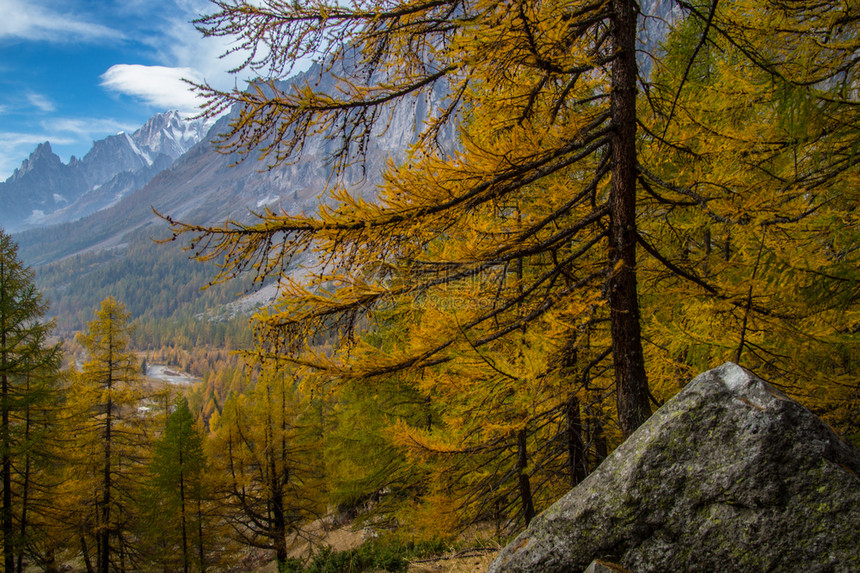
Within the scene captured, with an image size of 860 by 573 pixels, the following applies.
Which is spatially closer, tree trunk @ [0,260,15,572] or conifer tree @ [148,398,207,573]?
tree trunk @ [0,260,15,572]

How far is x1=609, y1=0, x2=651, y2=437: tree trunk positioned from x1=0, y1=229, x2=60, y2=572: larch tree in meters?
15.2

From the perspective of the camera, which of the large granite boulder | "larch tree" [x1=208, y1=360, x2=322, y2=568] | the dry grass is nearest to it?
the large granite boulder

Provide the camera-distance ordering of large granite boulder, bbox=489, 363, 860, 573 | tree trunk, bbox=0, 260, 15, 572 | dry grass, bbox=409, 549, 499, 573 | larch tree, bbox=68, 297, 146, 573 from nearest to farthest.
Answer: large granite boulder, bbox=489, 363, 860, 573, dry grass, bbox=409, 549, 499, 573, tree trunk, bbox=0, 260, 15, 572, larch tree, bbox=68, 297, 146, 573

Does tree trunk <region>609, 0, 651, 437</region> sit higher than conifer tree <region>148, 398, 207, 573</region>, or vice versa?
tree trunk <region>609, 0, 651, 437</region>

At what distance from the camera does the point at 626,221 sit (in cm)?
318

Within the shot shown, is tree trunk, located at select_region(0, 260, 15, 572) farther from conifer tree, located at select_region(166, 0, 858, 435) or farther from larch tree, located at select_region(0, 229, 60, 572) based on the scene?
conifer tree, located at select_region(166, 0, 858, 435)

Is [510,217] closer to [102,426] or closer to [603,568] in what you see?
[603,568]

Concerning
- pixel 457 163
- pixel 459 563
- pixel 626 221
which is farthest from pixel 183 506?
pixel 626 221

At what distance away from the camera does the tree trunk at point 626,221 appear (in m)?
3.16

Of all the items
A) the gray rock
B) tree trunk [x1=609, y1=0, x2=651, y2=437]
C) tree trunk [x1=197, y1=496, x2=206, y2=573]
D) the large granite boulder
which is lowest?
tree trunk [x1=197, y1=496, x2=206, y2=573]

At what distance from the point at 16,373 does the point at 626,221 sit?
1588 centimetres

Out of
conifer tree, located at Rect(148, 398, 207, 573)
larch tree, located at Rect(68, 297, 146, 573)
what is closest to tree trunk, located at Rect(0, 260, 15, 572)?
larch tree, located at Rect(68, 297, 146, 573)

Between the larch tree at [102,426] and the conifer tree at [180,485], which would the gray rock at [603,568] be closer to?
the conifer tree at [180,485]

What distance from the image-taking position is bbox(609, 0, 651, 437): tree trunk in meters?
3.16
